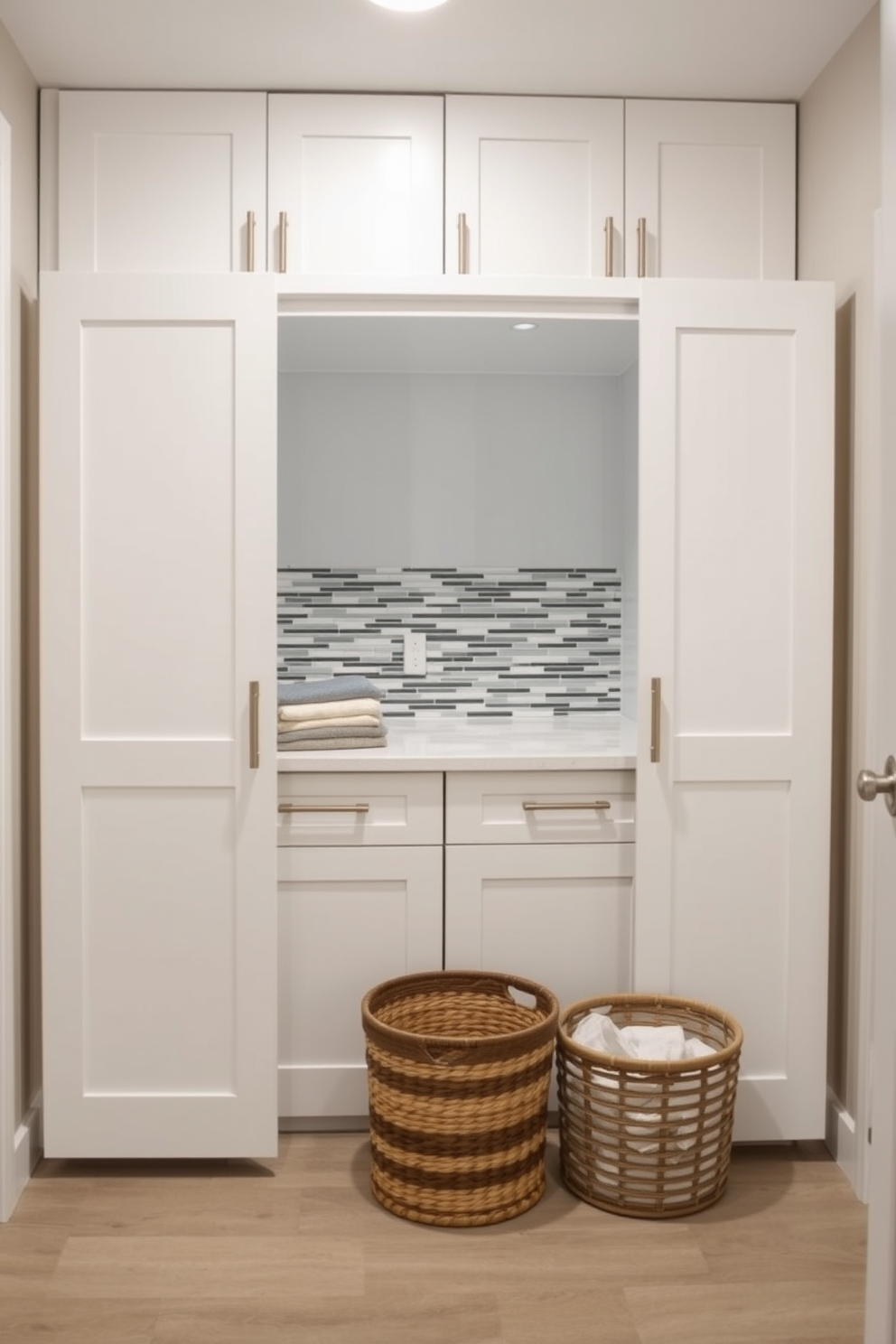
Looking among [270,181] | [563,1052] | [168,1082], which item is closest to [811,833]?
[563,1052]

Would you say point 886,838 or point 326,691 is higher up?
point 326,691

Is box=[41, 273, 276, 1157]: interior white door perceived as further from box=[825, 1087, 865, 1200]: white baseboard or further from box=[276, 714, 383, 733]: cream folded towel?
box=[825, 1087, 865, 1200]: white baseboard

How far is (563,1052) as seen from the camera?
8.61ft

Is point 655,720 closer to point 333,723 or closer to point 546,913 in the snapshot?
point 546,913

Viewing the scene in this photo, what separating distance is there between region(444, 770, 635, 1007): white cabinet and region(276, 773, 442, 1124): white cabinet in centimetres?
7

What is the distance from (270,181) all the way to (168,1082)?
2.07 meters

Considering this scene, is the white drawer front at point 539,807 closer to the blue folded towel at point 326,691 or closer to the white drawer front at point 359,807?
the white drawer front at point 359,807

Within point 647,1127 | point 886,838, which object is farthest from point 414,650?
point 886,838

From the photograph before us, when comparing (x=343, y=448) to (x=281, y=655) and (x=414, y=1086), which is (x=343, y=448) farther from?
(x=414, y=1086)

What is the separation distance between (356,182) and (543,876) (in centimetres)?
169

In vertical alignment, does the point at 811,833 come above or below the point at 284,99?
below

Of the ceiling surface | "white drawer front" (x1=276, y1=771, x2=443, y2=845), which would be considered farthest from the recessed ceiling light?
"white drawer front" (x1=276, y1=771, x2=443, y2=845)

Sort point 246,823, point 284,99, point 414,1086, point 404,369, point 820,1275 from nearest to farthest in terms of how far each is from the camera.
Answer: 1. point 820,1275
2. point 414,1086
3. point 246,823
4. point 284,99
5. point 404,369

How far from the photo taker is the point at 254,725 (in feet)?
8.78
